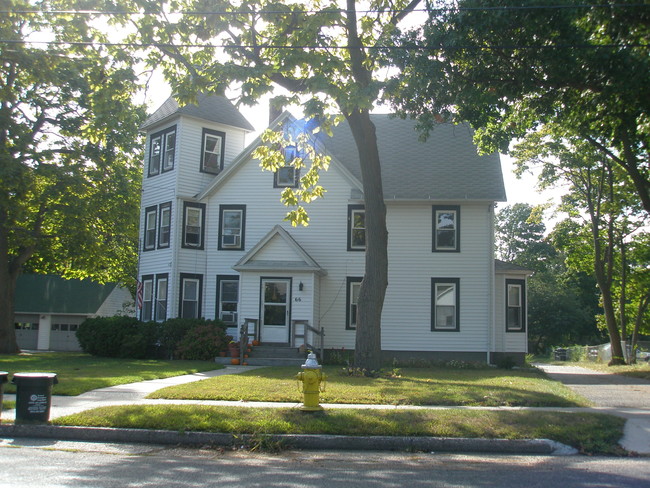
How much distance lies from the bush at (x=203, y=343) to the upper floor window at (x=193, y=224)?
3889mm

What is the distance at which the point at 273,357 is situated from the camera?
23750mm

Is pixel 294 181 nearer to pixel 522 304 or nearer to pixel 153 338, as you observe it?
pixel 153 338

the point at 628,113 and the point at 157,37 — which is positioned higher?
the point at 157,37

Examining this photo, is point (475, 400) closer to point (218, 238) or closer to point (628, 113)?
point (628, 113)

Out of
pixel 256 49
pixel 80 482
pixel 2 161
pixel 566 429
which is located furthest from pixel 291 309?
pixel 80 482

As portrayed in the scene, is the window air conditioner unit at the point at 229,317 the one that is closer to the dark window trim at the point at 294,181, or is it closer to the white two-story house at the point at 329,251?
the white two-story house at the point at 329,251

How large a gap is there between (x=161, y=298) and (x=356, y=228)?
27.7 ft

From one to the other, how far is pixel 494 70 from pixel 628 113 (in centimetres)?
382

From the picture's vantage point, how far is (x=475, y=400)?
41.8 feet

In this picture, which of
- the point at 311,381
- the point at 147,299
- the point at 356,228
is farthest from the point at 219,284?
the point at 311,381

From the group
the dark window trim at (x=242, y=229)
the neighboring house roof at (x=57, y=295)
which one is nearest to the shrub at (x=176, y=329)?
the dark window trim at (x=242, y=229)

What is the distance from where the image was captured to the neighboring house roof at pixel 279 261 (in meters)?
24.3

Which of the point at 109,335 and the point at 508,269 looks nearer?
the point at 508,269

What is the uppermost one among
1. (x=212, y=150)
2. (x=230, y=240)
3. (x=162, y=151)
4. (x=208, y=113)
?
(x=208, y=113)
